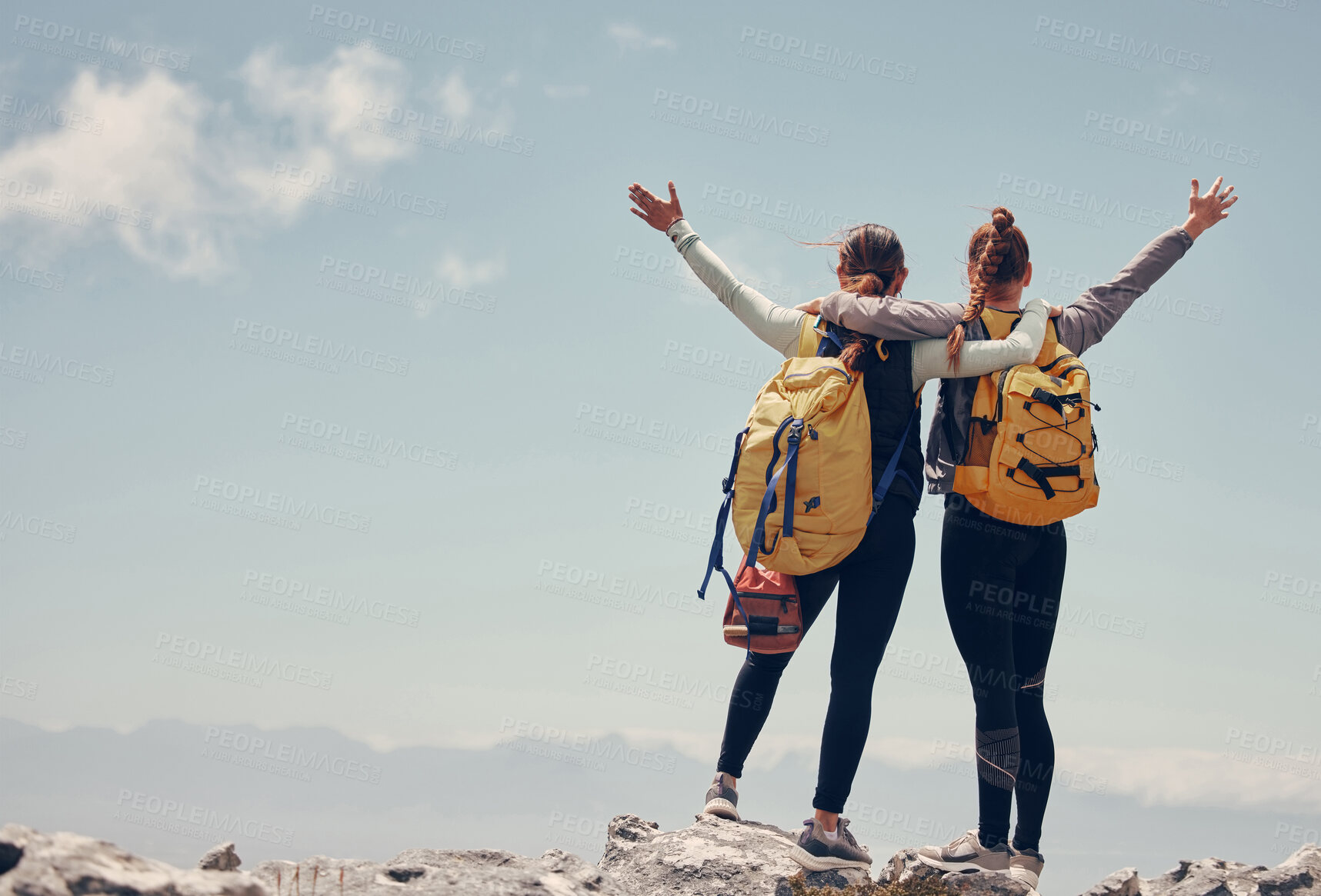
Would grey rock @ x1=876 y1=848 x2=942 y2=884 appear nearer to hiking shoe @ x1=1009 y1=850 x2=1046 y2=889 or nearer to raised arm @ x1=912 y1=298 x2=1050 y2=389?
hiking shoe @ x1=1009 y1=850 x2=1046 y2=889

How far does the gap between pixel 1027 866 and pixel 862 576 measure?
6.46 ft

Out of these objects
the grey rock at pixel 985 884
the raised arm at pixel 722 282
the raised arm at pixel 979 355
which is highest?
the raised arm at pixel 722 282

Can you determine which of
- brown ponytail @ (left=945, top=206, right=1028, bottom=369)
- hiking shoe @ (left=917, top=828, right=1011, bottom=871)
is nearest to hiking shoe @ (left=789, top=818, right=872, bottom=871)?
hiking shoe @ (left=917, top=828, right=1011, bottom=871)

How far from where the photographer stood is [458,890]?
484 centimetres

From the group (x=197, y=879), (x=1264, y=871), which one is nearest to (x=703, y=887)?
(x=197, y=879)

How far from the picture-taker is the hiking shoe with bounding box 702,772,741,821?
6.34 m

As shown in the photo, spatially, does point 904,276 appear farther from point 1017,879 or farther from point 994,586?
point 1017,879

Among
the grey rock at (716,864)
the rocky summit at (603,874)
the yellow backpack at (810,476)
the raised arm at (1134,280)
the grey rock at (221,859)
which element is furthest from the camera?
the raised arm at (1134,280)

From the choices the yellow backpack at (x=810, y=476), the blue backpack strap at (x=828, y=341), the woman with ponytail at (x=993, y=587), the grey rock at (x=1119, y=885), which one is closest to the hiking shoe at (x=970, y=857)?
the woman with ponytail at (x=993, y=587)

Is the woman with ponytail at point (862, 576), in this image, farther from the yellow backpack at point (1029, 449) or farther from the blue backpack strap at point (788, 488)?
the blue backpack strap at point (788, 488)

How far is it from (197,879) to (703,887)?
9.75 ft

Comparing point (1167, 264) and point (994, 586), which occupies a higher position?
point (1167, 264)

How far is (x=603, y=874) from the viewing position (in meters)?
5.66

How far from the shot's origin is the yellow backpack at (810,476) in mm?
5844
